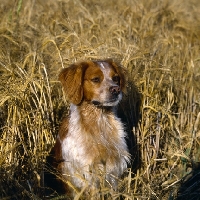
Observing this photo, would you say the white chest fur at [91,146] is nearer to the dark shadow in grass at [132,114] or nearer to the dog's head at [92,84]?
the dog's head at [92,84]

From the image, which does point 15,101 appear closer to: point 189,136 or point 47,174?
point 47,174

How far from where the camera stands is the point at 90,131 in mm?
4422

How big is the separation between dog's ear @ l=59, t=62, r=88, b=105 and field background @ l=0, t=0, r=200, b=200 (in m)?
0.35

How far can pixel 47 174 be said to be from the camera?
4.71 metres

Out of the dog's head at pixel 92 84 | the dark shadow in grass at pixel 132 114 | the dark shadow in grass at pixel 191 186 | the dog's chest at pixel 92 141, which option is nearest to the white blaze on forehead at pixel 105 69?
the dog's head at pixel 92 84

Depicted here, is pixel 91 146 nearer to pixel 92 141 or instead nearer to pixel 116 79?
pixel 92 141

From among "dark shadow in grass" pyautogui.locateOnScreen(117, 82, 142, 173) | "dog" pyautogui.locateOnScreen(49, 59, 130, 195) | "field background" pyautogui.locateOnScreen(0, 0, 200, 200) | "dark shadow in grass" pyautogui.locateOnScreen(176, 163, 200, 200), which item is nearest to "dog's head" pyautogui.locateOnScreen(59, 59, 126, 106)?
"dog" pyautogui.locateOnScreen(49, 59, 130, 195)

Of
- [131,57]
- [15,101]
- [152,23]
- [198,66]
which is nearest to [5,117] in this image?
[15,101]

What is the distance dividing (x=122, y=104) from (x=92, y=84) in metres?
1.05

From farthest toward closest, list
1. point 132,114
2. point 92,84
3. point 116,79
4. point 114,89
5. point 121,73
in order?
point 132,114
point 121,73
point 116,79
point 92,84
point 114,89

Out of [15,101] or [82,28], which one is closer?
[15,101]

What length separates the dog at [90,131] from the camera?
425cm

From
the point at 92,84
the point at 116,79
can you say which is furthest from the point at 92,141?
the point at 116,79

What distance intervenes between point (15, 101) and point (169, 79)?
1944 mm
